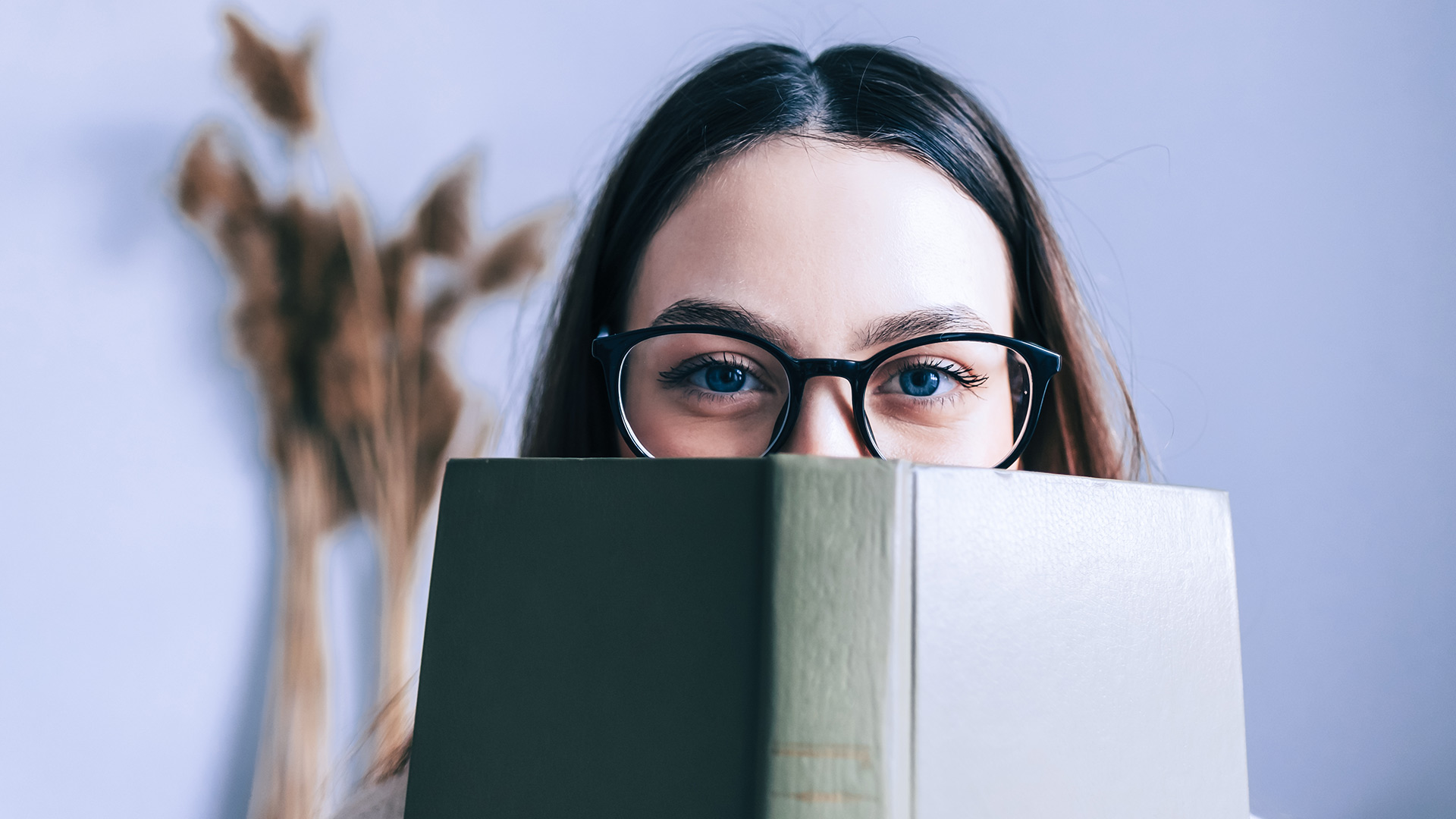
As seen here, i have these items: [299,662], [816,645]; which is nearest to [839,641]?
[816,645]

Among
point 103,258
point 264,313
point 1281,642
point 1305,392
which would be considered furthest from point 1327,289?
point 103,258

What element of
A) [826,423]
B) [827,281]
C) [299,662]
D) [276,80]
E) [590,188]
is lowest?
[299,662]

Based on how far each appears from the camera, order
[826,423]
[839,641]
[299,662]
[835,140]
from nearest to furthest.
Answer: [839,641], [826,423], [835,140], [299,662]

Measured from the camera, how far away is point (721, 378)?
613 millimetres

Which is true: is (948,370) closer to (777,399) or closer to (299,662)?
(777,399)

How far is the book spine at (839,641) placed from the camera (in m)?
0.24

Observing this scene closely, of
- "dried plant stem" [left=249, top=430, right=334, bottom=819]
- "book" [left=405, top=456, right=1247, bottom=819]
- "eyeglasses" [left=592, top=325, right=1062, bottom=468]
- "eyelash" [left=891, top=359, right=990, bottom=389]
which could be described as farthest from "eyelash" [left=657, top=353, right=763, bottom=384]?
"dried plant stem" [left=249, top=430, right=334, bottom=819]

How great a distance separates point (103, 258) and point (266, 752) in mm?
845

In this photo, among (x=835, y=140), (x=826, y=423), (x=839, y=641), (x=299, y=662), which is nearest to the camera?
(x=839, y=641)

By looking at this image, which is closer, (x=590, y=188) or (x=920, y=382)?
(x=920, y=382)

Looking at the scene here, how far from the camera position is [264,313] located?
4.27 feet

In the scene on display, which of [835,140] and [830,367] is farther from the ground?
[835,140]

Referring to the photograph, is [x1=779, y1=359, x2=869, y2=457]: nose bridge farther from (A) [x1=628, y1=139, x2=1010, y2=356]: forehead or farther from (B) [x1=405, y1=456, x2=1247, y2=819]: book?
(B) [x1=405, y1=456, x2=1247, y2=819]: book

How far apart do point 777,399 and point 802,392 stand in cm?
4
